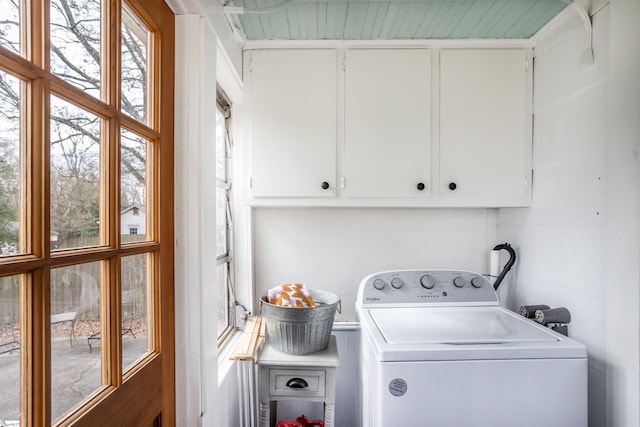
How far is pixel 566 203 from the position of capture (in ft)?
4.89

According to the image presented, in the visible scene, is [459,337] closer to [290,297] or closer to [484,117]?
[290,297]

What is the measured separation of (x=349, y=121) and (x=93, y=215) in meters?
1.26

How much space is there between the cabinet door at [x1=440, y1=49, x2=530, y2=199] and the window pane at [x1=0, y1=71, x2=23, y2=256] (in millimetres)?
1627

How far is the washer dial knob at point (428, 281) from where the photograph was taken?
5.72ft

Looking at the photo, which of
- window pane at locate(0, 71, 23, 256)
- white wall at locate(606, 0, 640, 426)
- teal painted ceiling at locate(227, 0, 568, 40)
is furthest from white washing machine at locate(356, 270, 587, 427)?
teal painted ceiling at locate(227, 0, 568, 40)

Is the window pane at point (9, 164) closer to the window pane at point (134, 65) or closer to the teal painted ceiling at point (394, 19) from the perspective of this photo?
the window pane at point (134, 65)

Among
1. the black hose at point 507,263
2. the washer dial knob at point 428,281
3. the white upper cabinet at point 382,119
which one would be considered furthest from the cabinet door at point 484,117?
the washer dial knob at point 428,281

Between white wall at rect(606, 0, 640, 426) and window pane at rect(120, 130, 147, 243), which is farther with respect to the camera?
white wall at rect(606, 0, 640, 426)

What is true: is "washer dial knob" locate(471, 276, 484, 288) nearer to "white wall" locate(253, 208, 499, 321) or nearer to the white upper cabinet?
"white wall" locate(253, 208, 499, 321)

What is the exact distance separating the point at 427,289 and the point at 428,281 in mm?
41

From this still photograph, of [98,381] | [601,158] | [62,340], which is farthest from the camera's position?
[601,158]

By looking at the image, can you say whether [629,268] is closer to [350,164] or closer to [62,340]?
[350,164]

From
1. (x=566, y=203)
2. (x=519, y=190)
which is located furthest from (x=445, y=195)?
(x=566, y=203)

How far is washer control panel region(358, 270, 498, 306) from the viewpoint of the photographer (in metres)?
1.72
